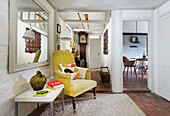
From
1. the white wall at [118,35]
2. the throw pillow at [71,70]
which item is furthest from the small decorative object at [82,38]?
the throw pillow at [71,70]

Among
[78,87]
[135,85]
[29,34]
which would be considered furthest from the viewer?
[135,85]

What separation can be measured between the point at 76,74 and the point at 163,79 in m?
2.16

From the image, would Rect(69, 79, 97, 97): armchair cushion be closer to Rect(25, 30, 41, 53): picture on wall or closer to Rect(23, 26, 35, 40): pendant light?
Rect(25, 30, 41, 53): picture on wall

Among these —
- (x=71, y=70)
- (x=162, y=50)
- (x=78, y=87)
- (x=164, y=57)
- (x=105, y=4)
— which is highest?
(x=105, y=4)

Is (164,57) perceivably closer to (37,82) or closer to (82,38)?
(37,82)

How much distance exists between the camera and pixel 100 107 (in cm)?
193

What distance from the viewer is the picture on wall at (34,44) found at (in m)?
1.60

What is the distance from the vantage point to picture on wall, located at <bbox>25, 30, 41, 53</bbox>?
5.25 ft

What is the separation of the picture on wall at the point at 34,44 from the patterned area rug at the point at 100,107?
1.12 m

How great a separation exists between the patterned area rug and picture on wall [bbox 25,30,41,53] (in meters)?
1.12

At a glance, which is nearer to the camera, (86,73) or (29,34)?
(29,34)

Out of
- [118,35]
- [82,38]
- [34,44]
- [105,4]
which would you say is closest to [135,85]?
[118,35]

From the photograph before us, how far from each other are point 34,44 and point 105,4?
195 centimetres

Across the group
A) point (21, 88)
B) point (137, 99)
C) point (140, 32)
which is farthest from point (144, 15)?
point (140, 32)
